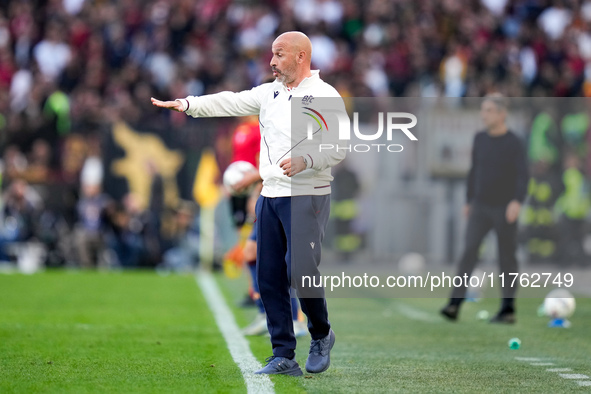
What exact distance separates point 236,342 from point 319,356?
1852 mm

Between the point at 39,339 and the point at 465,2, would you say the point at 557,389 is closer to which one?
the point at 39,339

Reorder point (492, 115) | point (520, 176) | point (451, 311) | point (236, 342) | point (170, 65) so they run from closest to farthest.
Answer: point (236, 342) → point (451, 311) → point (520, 176) → point (492, 115) → point (170, 65)

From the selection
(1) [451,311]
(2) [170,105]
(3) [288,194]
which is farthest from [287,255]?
(1) [451,311]

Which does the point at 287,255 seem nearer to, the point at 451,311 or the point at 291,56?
the point at 291,56

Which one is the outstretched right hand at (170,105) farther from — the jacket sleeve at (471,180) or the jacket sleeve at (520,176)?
the jacket sleeve at (520,176)

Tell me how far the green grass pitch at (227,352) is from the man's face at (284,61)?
175 cm

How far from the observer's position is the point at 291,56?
5.72 m

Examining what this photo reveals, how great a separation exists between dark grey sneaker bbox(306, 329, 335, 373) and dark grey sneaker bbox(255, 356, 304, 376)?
0.26ft

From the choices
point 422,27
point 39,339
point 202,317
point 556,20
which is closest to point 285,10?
point 422,27

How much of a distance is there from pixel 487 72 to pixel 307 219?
49.3 ft

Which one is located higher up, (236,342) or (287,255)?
(287,255)

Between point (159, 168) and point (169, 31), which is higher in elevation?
point (169, 31)

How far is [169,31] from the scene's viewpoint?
20.5 metres

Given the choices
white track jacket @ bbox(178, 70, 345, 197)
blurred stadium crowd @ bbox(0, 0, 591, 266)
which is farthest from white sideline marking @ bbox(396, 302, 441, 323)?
blurred stadium crowd @ bbox(0, 0, 591, 266)
